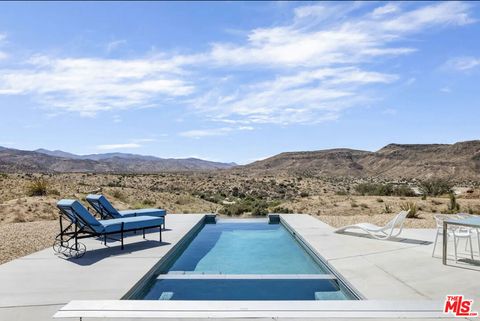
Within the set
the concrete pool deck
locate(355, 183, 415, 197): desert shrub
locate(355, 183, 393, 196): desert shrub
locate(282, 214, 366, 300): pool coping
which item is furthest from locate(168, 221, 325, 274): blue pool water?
locate(355, 183, 393, 196): desert shrub

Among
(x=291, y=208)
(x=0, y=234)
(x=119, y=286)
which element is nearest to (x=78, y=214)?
(x=119, y=286)

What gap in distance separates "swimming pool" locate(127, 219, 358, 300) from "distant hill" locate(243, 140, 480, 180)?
6028cm

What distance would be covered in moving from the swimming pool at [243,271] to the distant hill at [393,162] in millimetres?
60285

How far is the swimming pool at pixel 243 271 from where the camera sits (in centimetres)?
654

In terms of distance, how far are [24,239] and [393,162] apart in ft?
265

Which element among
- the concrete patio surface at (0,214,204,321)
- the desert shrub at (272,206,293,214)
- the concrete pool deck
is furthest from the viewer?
the desert shrub at (272,206,293,214)

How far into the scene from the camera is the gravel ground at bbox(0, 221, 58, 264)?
9441 mm

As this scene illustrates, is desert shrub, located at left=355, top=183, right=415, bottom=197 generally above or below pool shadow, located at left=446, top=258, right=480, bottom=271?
above

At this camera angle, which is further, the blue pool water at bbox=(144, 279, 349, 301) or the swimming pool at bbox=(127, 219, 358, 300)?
the swimming pool at bbox=(127, 219, 358, 300)

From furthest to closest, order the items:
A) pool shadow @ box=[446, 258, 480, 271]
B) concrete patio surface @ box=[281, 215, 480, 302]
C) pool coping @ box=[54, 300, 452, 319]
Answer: pool shadow @ box=[446, 258, 480, 271] < concrete patio surface @ box=[281, 215, 480, 302] < pool coping @ box=[54, 300, 452, 319]

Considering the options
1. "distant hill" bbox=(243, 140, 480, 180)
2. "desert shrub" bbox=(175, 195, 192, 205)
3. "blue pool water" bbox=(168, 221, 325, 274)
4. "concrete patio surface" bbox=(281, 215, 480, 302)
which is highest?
"distant hill" bbox=(243, 140, 480, 180)

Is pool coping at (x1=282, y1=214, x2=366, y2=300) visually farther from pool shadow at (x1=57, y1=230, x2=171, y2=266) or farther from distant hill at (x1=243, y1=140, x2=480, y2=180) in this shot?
distant hill at (x1=243, y1=140, x2=480, y2=180)

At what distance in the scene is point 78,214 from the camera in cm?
824

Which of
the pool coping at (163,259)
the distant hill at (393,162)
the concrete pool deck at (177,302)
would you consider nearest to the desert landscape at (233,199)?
the distant hill at (393,162)
